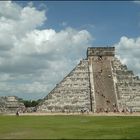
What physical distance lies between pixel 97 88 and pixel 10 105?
13.5 metres

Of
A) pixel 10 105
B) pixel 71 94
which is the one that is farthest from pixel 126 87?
pixel 10 105

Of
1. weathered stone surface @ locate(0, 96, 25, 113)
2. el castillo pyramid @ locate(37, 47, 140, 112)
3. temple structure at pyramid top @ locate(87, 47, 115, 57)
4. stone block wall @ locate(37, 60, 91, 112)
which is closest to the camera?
el castillo pyramid @ locate(37, 47, 140, 112)

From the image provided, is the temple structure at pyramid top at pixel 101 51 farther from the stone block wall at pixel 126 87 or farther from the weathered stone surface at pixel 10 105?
the weathered stone surface at pixel 10 105

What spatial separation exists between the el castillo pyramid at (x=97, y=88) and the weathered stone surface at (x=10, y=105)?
554 centimetres

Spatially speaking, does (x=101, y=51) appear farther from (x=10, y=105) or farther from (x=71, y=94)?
(x=10, y=105)

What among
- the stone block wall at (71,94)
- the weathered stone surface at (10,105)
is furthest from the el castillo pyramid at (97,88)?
the weathered stone surface at (10,105)

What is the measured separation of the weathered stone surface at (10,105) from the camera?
5934 cm

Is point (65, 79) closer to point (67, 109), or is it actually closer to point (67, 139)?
point (67, 109)

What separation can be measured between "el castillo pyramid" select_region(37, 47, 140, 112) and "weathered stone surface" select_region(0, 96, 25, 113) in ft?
18.2

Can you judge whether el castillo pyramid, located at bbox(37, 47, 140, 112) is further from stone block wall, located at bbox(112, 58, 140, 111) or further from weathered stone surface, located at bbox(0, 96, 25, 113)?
weathered stone surface, located at bbox(0, 96, 25, 113)

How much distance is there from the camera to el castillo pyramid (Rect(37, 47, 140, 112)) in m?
54.2

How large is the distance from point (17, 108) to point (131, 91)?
16.0 meters

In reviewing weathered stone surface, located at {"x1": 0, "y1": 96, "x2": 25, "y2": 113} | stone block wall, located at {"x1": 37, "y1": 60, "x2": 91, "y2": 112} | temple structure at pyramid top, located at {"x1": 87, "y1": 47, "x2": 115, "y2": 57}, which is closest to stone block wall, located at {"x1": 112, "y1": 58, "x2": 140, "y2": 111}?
temple structure at pyramid top, located at {"x1": 87, "y1": 47, "x2": 115, "y2": 57}

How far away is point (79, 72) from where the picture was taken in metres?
58.5
